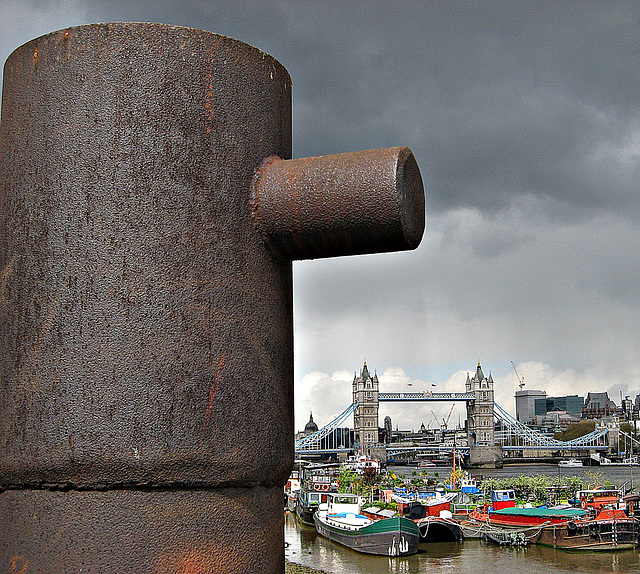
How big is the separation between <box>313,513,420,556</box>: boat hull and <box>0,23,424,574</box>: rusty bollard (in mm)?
24192

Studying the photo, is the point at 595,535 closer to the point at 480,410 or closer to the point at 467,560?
the point at 467,560

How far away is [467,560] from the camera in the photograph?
78.0 feet

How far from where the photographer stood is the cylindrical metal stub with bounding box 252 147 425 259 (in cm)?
133

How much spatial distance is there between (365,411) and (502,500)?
53348mm

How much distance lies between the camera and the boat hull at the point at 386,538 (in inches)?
960

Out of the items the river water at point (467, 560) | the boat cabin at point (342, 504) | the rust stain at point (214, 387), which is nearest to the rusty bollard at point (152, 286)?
the rust stain at point (214, 387)

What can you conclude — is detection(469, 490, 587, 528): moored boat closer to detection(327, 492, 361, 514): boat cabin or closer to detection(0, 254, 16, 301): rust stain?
detection(327, 492, 361, 514): boat cabin

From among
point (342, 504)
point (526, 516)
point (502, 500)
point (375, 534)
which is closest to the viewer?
point (375, 534)

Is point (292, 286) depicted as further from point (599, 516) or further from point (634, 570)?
Result: point (599, 516)

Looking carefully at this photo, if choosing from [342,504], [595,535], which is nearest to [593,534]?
[595,535]

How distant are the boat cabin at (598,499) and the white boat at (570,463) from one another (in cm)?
4391

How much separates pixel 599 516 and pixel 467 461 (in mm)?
54948

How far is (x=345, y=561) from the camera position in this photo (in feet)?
77.9

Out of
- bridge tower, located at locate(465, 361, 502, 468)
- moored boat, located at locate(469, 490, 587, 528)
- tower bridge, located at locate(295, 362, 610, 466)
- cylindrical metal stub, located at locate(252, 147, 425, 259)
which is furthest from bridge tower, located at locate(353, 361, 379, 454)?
cylindrical metal stub, located at locate(252, 147, 425, 259)
